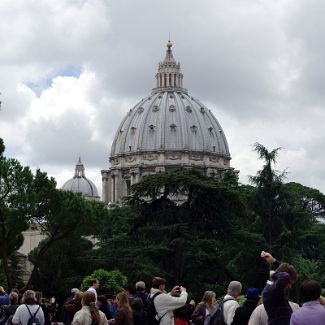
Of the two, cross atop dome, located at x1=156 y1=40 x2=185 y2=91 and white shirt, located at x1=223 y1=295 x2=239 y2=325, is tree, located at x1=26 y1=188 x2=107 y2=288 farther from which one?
cross atop dome, located at x1=156 y1=40 x2=185 y2=91

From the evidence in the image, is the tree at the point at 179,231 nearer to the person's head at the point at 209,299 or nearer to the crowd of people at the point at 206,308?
the crowd of people at the point at 206,308

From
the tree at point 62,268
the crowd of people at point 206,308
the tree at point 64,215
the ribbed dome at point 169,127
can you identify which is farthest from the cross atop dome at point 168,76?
the crowd of people at point 206,308

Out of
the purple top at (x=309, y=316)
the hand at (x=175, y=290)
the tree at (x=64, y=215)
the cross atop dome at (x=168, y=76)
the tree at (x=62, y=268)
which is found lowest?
the purple top at (x=309, y=316)

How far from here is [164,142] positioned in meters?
130

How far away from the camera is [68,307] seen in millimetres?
10602

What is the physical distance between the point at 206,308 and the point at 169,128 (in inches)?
4761

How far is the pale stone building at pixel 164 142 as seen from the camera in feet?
417

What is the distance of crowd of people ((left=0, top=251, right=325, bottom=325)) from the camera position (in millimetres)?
6652

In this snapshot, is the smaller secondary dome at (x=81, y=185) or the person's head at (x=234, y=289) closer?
the person's head at (x=234, y=289)

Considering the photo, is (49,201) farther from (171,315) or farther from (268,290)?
(268,290)

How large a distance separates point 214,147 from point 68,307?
121394 millimetres

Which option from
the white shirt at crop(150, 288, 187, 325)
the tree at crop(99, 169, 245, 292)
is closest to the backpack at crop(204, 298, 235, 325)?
the white shirt at crop(150, 288, 187, 325)

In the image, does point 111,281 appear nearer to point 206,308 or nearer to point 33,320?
point 206,308

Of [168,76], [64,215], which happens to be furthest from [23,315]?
[168,76]
